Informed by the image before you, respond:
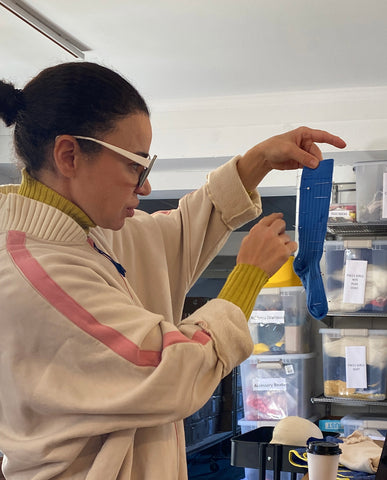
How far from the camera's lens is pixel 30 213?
3.49 ft

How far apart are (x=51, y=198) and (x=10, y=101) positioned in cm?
17

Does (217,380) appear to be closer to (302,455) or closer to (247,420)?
(302,455)

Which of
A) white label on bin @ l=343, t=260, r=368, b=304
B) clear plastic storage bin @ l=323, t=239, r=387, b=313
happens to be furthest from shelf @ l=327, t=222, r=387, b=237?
white label on bin @ l=343, t=260, r=368, b=304

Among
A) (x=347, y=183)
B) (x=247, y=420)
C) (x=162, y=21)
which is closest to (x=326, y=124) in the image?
(x=347, y=183)

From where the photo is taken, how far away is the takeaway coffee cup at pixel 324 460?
139 cm

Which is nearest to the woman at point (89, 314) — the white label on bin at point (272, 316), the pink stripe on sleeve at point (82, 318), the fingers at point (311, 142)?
the pink stripe on sleeve at point (82, 318)

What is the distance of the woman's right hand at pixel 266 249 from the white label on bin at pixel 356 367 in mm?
2887

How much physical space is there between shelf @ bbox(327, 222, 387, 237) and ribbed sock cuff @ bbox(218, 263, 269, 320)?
2.98 m

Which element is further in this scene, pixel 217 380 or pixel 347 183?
pixel 347 183

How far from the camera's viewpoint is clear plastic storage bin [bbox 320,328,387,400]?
388cm

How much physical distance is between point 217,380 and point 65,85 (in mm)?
507

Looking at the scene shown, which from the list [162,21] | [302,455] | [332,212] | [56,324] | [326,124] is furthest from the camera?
[326,124]

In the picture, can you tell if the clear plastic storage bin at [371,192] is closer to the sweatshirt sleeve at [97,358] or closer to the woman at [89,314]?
the woman at [89,314]

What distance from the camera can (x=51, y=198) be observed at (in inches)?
42.9
